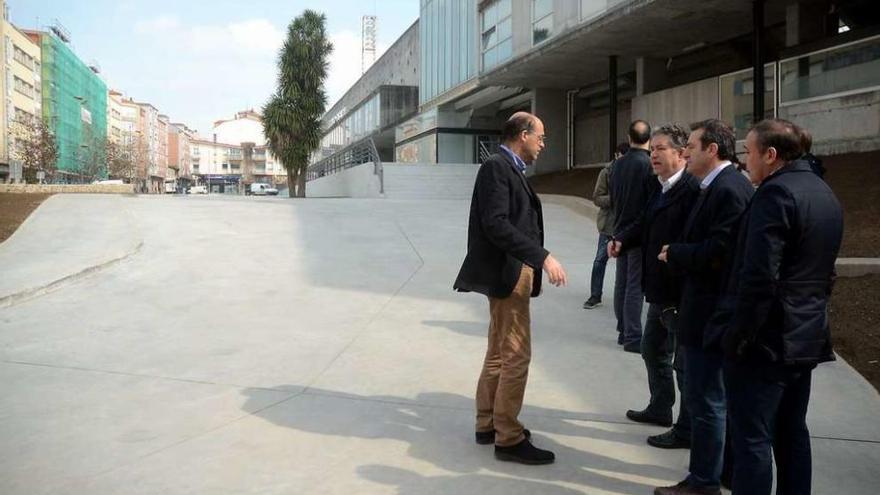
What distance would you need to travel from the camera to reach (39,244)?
34.9 feet

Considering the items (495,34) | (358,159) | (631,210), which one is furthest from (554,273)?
(358,159)

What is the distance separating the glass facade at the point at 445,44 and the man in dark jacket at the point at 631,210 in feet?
63.7

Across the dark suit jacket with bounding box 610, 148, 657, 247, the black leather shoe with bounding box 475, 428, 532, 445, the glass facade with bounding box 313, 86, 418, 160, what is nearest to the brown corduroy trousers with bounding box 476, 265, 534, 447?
the black leather shoe with bounding box 475, 428, 532, 445

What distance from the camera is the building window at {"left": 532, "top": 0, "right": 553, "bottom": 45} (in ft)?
64.8

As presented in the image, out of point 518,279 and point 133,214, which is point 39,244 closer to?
point 133,214

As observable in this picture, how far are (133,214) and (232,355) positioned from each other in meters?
10.4

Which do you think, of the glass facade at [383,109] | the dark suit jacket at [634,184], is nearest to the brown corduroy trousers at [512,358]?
the dark suit jacket at [634,184]

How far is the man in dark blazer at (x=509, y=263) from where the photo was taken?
11.3 feet

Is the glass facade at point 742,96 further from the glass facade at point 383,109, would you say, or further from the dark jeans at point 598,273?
the glass facade at point 383,109

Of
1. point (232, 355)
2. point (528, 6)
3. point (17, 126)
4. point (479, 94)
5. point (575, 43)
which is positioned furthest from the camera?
point (17, 126)

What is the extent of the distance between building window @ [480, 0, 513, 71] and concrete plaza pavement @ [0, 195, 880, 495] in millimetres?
15356

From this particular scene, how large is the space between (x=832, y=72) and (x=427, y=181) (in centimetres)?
1428

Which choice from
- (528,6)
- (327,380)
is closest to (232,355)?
(327,380)

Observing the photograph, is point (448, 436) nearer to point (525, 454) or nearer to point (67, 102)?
point (525, 454)
